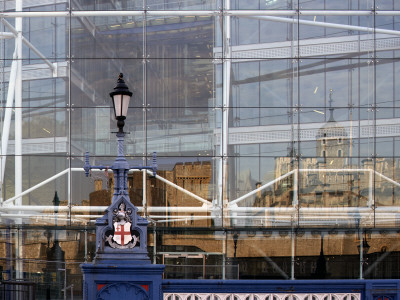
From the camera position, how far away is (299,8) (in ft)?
55.2

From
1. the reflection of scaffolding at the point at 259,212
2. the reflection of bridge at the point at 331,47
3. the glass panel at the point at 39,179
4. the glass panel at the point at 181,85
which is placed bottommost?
the reflection of scaffolding at the point at 259,212

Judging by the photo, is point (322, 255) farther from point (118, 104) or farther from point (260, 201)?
point (118, 104)

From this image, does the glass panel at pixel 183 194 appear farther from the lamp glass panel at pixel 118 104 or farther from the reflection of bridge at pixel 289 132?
the lamp glass panel at pixel 118 104

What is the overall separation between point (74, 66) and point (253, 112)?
5.20 meters

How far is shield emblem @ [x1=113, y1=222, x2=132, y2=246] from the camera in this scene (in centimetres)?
857

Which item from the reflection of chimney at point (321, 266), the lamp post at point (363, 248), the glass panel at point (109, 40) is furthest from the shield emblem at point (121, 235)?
the lamp post at point (363, 248)

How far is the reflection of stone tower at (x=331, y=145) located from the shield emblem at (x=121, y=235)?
29.9 feet

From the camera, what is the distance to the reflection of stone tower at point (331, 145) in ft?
54.3

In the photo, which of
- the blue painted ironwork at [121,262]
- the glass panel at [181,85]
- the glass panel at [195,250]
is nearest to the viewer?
the blue painted ironwork at [121,262]

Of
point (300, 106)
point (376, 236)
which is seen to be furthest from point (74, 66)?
point (376, 236)

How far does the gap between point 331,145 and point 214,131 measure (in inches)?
129

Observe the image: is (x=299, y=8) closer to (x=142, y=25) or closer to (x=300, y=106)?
(x=300, y=106)

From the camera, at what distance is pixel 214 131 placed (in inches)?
656

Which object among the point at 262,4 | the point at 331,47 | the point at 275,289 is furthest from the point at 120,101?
the point at 331,47
